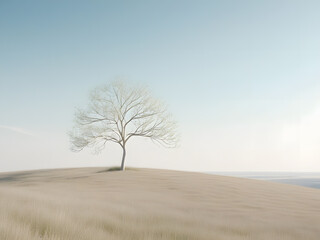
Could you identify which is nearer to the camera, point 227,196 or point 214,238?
point 214,238

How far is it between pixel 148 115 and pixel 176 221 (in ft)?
73.7

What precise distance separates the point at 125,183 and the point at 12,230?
15319 millimetres

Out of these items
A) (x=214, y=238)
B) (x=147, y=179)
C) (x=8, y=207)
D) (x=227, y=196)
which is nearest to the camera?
(x=214, y=238)

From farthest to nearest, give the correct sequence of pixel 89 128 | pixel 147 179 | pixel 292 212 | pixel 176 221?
1. pixel 89 128
2. pixel 147 179
3. pixel 292 212
4. pixel 176 221

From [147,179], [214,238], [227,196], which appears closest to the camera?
[214,238]

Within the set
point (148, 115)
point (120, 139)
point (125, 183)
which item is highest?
point (148, 115)

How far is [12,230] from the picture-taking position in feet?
12.5

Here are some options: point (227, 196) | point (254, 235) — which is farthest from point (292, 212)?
point (254, 235)

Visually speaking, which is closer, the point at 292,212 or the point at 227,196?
the point at 292,212

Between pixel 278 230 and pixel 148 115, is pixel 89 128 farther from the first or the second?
pixel 278 230

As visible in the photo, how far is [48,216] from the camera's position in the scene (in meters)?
5.00

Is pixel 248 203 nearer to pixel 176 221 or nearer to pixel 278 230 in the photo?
pixel 278 230

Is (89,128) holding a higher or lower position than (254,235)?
higher

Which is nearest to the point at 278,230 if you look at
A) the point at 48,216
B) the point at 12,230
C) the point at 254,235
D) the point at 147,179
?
the point at 254,235
